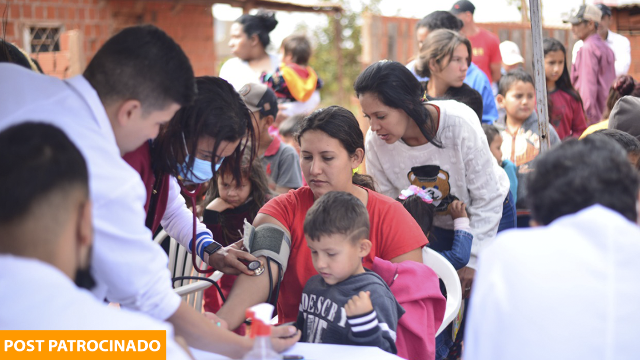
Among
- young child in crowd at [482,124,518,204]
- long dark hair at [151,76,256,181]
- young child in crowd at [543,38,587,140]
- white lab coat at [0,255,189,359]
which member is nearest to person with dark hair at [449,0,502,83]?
young child in crowd at [543,38,587,140]

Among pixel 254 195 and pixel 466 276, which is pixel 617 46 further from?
pixel 254 195

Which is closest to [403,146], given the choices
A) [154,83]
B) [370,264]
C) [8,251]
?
[370,264]

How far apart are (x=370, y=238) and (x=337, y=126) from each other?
18.2 inches

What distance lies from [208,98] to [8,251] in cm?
102

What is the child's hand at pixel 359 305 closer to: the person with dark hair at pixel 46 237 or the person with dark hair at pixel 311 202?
the person with dark hair at pixel 311 202

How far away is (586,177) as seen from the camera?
133 centimetres

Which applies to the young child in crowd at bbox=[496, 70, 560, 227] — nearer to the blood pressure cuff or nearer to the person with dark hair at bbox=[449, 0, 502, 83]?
the person with dark hair at bbox=[449, 0, 502, 83]

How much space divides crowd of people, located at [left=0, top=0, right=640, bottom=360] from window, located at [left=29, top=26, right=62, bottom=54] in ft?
11.2

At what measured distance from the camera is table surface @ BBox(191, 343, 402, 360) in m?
1.80

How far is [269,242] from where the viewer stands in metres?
2.33

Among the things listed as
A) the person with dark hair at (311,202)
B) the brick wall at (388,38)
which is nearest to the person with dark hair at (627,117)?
the person with dark hair at (311,202)

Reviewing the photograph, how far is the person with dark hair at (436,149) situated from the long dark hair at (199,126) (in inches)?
36.6

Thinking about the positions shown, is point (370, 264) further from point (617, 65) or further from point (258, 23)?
point (617, 65)

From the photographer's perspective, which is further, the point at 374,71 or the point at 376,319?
the point at 374,71
